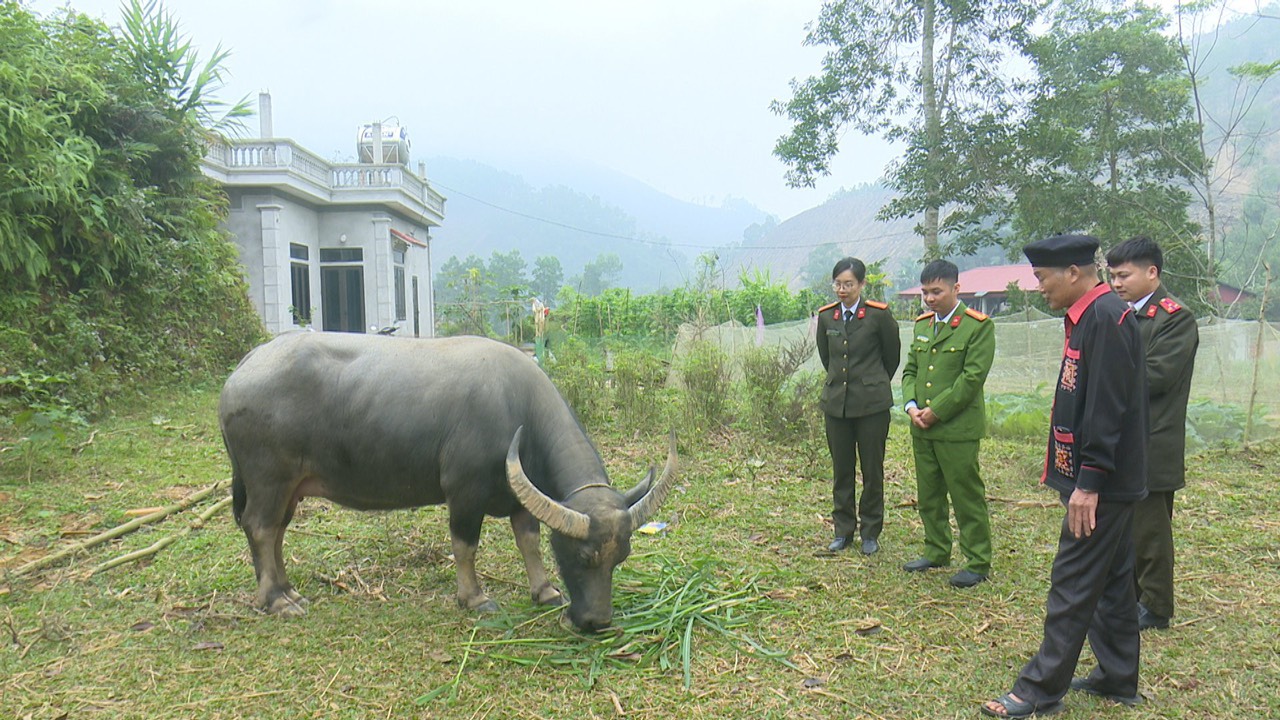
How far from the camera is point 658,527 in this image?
5.11 meters

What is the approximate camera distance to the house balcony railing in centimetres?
1633

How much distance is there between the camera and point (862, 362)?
457 centimetres

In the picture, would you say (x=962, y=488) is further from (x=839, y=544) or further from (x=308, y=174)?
(x=308, y=174)

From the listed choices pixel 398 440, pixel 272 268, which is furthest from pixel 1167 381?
pixel 272 268

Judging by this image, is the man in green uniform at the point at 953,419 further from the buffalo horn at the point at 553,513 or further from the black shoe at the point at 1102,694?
the buffalo horn at the point at 553,513

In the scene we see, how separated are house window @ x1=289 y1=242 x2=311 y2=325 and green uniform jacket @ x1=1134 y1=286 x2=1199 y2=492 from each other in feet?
57.7

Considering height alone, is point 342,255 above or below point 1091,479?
above

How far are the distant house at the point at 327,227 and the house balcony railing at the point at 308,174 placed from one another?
0.9 inches

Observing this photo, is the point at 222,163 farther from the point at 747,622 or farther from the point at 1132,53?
the point at 1132,53

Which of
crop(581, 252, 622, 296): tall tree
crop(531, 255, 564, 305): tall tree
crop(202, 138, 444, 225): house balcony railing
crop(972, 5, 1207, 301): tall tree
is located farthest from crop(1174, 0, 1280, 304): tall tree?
crop(581, 252, 622, 296): tall tree

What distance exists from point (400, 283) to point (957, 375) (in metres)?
20.0

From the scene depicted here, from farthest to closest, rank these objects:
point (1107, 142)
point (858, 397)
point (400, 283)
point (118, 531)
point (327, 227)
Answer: point (400, 283) → point (327, 227) → point (1107, 142) → point (118, 531) → point (858, 397)

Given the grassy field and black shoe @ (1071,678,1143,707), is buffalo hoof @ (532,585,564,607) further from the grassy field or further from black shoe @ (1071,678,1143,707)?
black shoe @ (1071,678,1143,707)

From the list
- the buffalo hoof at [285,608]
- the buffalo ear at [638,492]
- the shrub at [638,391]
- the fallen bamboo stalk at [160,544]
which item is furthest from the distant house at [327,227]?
the buffalo ear at [638,492]
